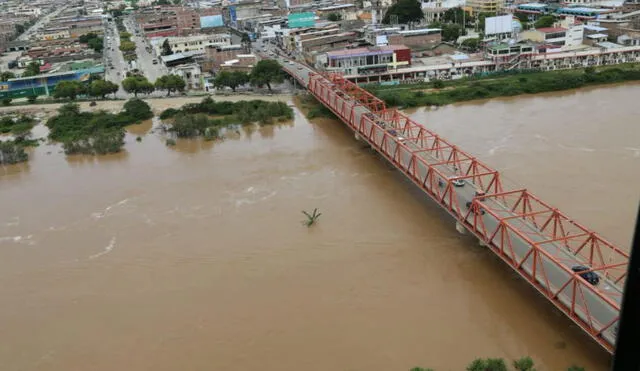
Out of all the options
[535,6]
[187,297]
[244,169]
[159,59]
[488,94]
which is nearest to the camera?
[187,297]

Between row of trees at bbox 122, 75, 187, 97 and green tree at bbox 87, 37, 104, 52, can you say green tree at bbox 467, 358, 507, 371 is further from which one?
green tree at bbox 87, 37, 104, 52

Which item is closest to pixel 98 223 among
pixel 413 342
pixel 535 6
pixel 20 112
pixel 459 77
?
pixel 413 342

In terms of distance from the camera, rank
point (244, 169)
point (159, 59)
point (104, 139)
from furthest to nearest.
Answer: point (159, 59), point (104, 139), point (244, 169)

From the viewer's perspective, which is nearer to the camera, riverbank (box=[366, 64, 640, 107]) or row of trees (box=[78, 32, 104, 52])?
riverbank (box=[366, 64, 640, 107])

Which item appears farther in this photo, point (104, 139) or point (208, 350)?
point (104, 139)

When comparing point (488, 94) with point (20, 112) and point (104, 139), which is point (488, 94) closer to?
point (104, 139)

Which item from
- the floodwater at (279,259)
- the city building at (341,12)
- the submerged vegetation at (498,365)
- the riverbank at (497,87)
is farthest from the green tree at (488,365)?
the city building at (341,12)

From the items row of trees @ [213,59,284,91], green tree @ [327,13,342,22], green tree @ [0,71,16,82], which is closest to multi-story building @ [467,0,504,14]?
green tree @ [327,13,342,22]
